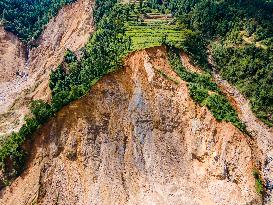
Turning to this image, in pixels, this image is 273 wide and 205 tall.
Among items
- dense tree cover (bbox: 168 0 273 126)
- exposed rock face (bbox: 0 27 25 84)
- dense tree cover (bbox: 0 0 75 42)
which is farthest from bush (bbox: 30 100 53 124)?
dense tree cover (bbox: 0 0 75 42)

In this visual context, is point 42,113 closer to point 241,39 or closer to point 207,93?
point 207,93

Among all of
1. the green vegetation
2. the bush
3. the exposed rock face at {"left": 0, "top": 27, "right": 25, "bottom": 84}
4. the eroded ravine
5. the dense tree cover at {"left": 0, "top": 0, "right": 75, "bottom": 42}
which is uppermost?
the bush

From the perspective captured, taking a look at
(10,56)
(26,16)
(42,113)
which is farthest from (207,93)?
(26,16)

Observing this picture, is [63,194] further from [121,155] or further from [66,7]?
[66,7]

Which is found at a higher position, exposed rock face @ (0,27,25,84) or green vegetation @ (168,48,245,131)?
green vegetation @ (168,48,245,131)

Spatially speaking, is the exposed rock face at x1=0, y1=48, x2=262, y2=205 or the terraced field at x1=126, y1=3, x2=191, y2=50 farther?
the terraced field at x1=126, y1=3, x2=191, y2=50

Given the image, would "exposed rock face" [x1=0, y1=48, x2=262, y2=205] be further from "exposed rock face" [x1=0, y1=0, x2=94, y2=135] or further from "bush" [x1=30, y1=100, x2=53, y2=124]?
"exposed rock face" [x1=0, y1=0, x2=94, y2=135]

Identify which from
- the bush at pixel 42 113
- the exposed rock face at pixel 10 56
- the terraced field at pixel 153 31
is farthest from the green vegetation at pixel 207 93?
the exposed rock face at pixel 10 56
